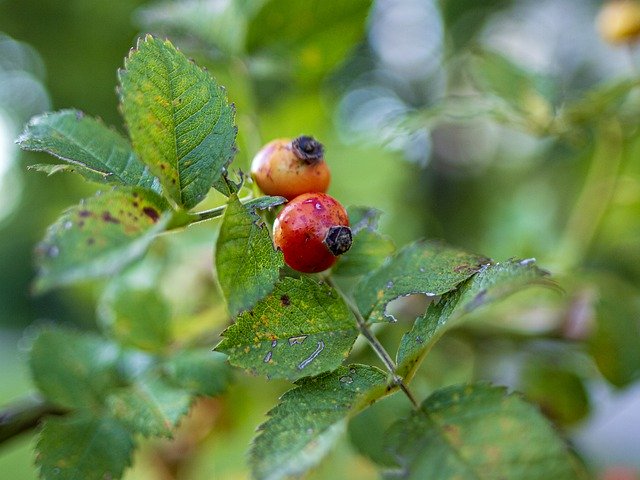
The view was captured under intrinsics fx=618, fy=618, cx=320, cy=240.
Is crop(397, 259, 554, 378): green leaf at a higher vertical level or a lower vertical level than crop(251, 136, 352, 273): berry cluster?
lower

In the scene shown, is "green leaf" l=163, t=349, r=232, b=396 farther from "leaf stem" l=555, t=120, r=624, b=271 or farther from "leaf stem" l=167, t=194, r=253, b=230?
"leaf stem" l=555, t=120, r=624, b=271

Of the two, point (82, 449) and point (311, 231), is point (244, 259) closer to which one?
point (311, 231)

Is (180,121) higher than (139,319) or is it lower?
higher

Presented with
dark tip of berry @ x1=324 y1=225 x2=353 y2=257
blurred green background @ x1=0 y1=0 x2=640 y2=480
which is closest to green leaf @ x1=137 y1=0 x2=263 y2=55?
blurred green background @ x1=0 y1=0 x2=640 y2=480

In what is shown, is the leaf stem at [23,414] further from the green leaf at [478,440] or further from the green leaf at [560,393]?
the green leaf at [560,393]

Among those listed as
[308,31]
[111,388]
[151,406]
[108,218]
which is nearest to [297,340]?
[108,218]

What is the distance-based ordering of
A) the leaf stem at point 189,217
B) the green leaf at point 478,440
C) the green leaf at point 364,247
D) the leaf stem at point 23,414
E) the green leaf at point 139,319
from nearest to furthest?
the green leaf at point 478,440 < the leaf stem at point 189,217 < the green leaf at point 364,247 < the leaf stem at point 23,414 < the green leaf at point 139,319

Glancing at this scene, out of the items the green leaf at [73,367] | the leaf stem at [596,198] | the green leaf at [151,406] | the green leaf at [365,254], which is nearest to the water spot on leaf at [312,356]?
the green leaf at [365,254]
